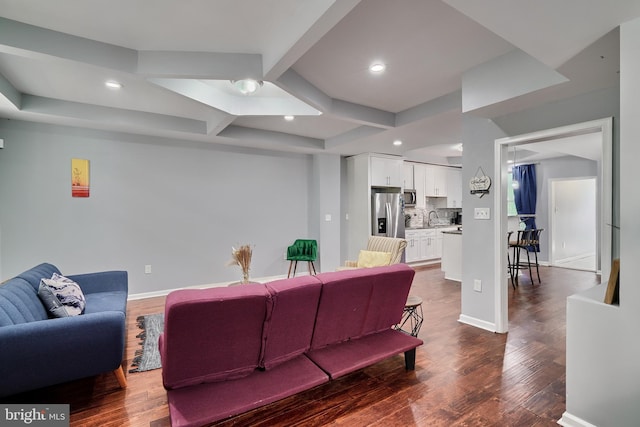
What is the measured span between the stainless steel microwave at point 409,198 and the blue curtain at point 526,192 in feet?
8.06

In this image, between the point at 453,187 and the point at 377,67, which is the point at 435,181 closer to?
the point at 453,187

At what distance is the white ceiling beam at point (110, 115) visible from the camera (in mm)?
3430

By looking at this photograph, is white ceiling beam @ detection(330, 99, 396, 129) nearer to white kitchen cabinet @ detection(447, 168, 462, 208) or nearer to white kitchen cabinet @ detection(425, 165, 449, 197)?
white kitchen cabinet @ detection(425, 165, 449, 197)

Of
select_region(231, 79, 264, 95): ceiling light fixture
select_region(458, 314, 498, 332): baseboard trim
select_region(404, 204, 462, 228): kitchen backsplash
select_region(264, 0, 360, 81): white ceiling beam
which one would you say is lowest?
select_region(458, 314, 498, 332): baseboard trim

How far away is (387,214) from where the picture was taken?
617 cm

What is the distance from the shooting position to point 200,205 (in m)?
4.97

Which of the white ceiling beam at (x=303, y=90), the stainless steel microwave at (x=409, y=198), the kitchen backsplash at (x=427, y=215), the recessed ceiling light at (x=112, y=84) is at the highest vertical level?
the recessed ceiling light at (x=112, y=84)

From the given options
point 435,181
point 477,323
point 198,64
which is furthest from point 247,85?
point 435,181

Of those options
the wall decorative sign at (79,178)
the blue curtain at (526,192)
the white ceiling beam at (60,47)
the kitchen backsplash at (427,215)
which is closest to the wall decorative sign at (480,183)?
the white ceiling beam at (60,47)

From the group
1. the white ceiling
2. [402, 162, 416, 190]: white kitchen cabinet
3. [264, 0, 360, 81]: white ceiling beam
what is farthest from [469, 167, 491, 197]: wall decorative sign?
[402, 162, 416, 190]: white kitchen cabinet

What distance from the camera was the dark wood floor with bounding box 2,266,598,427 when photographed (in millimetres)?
1902

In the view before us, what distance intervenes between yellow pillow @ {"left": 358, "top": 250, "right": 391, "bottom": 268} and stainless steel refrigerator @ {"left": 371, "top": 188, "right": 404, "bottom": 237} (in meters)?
1.67

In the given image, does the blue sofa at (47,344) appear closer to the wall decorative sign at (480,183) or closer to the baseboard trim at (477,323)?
the baseboard trim at (477,323)

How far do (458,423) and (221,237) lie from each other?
428cm
